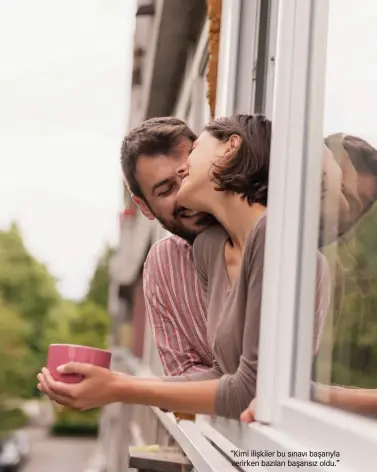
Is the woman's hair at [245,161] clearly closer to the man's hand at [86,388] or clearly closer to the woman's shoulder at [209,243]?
the woman's shoulder at [209,243]

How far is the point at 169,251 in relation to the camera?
1.45 meters

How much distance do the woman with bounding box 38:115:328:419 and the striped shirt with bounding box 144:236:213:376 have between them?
0.08m

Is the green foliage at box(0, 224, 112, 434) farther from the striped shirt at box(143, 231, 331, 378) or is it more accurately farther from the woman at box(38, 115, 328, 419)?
the woman at box(38, 115, 328, 419)

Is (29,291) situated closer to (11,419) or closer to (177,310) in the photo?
(11,419)

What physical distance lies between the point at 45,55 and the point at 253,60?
4156 cm

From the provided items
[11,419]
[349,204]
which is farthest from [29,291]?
[349,204]

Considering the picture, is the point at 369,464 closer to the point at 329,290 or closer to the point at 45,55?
the point at 329,290

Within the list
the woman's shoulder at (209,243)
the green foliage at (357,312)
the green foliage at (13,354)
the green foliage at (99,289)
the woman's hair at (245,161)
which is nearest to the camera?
the green foliage at (357,312)

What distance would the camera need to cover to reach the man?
4.42 ft

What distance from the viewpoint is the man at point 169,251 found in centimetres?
135

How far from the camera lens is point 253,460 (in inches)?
46.7

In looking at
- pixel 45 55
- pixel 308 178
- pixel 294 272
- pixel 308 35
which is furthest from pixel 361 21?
pixel 45 55

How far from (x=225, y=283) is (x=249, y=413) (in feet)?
0.69

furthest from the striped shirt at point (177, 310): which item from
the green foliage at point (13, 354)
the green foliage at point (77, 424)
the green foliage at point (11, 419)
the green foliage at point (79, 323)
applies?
the green foliage at point (77, 424)
